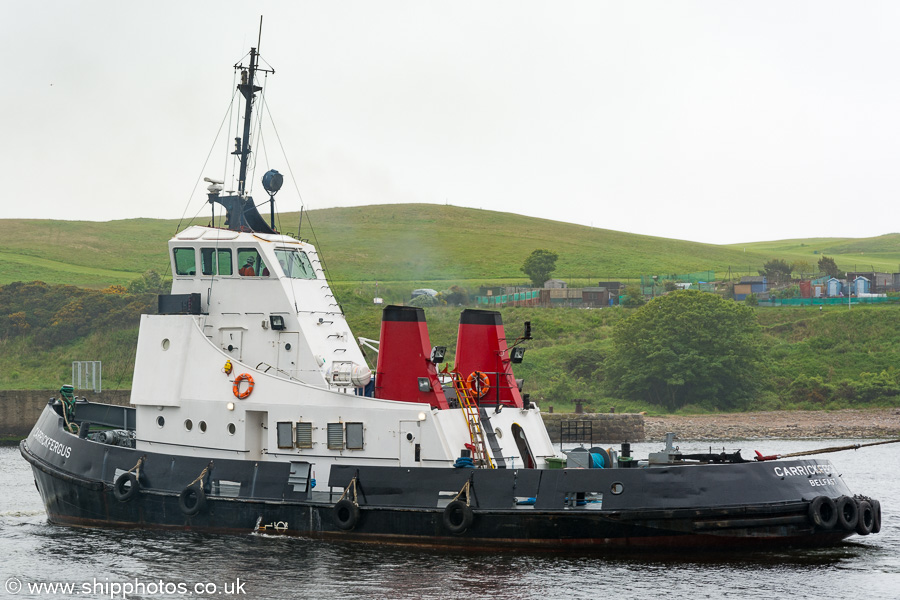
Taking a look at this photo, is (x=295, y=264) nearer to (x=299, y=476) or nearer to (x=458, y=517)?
(x=299, y=476)

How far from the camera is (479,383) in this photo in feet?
56.7

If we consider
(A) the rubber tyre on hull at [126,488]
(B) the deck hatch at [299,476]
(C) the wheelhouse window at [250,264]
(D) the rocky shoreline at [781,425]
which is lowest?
(D) the rocky shoreline at [781,425]

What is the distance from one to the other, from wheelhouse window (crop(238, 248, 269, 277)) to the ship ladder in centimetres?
367

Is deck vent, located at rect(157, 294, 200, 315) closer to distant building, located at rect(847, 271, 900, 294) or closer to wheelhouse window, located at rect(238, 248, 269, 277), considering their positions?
wheelhouse window, located at rect(238, 248, 269, 277)

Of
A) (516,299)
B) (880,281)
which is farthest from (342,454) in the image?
(880,281)

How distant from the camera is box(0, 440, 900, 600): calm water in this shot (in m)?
13.8

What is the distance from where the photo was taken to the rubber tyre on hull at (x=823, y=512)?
15148 mm

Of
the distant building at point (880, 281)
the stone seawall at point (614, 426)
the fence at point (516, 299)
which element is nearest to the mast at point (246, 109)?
the stone seawall at point (614, 426)

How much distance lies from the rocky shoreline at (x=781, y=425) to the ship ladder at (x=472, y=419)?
27666 millimetres

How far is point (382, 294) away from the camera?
46.6 m

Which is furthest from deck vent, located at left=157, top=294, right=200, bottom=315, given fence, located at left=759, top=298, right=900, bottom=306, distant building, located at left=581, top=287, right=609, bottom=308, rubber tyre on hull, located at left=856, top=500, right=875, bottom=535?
fence, located at left=759, top=298, right=900, bottom=306

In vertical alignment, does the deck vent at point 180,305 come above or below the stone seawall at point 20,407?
above

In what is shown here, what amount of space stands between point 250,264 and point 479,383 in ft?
14.2

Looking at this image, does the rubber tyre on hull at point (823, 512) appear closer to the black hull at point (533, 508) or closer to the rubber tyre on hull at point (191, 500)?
the black hull at point (533, 508)
